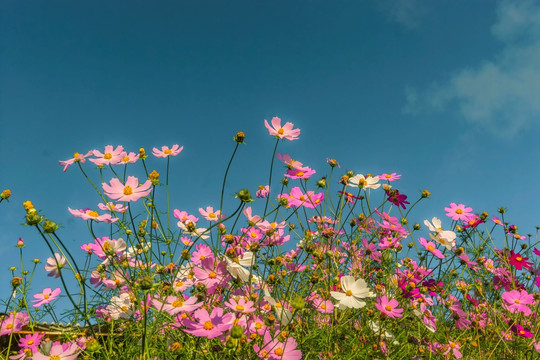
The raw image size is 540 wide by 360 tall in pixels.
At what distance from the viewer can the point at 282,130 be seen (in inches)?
60.9

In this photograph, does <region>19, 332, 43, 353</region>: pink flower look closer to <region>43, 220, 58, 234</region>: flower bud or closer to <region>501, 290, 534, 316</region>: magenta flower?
<region>43, 220, 58, 234</region>: flower bud

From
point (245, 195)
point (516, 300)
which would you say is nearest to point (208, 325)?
point (245, 195)

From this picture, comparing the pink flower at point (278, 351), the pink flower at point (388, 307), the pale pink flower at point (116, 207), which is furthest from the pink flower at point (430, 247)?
the pale pink flower at point (116, 207)

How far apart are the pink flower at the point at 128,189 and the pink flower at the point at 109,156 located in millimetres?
132

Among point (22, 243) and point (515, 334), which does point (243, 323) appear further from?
point (515, 334)

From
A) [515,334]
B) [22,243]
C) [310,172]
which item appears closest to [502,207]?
[515,334]

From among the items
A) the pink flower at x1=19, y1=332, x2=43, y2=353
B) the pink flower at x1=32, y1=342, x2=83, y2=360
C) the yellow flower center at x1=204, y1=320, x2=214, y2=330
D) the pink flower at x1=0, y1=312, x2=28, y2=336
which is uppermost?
the pink flower at x1=0, y1=312, x2=28, y2=336

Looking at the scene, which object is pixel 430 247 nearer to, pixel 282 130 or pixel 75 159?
pixel 282 130

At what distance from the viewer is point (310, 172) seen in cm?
165

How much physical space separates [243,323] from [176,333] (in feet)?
0.81

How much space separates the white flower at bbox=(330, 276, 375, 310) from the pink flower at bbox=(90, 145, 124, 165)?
2.77 feet

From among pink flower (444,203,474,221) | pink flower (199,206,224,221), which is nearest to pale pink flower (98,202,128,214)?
pink flower (199,206,224,221)

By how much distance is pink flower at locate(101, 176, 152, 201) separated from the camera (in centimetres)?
124

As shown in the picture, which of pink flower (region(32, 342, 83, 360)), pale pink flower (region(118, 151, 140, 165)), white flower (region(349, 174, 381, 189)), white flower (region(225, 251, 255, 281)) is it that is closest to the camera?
white flower (region(225, 251, 255, 281))
